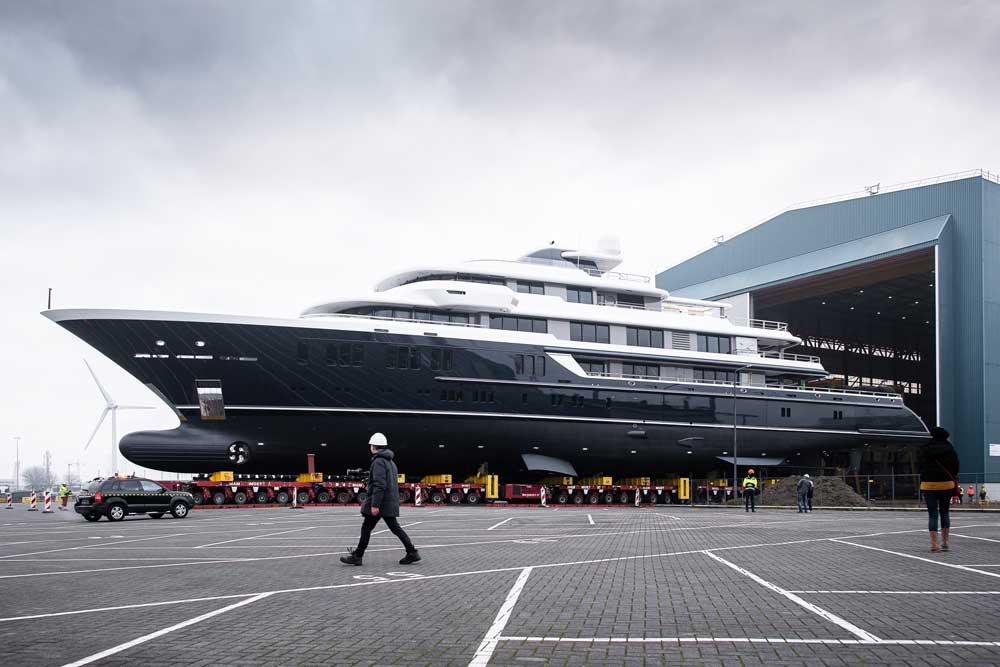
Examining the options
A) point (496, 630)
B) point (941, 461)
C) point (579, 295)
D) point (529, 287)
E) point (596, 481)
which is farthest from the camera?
point (579, 295)

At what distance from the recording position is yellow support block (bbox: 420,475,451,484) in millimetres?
34812

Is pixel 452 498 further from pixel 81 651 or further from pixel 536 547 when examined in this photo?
pixel 81 651

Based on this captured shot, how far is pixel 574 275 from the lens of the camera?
41.8 m

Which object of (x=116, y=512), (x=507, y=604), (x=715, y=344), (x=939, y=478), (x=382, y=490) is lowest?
(x=116, y=512)

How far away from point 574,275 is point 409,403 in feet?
41.8

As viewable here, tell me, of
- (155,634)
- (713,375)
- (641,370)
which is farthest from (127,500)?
(713,375)

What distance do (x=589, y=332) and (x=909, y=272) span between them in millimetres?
24908

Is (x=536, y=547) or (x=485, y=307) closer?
(x=536, y=547)

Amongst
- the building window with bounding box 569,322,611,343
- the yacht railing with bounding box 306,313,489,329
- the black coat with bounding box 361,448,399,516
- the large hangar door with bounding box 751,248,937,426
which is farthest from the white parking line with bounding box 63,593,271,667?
the large hangar door with bounding box 751,248,937,426

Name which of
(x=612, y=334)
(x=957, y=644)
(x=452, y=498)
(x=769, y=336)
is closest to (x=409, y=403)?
(x=452, y=498)

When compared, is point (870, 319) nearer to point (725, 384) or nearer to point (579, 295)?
point (725, 384)

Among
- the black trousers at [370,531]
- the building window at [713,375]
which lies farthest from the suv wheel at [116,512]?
the building window at [713,375]

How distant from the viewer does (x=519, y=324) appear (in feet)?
124

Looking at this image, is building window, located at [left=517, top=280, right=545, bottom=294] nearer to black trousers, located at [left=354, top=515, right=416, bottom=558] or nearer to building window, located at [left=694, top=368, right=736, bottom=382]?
building window, located at [left=694, top=368, right=736, bottom=382]
